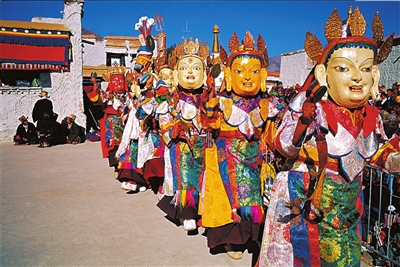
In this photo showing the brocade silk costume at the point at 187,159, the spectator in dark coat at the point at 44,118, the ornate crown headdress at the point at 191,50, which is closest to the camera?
the brocade silk costume at the point at 187,159

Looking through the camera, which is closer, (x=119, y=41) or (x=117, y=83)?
(x=117, y=83)

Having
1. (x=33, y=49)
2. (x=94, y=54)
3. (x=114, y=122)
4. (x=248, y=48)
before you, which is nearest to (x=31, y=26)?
(x=33, y=49)

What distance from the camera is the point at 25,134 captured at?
1097cm

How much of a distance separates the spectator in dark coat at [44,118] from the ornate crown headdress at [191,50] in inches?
282

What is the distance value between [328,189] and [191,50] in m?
2.58

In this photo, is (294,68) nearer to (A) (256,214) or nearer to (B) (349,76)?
(A) (256,214)

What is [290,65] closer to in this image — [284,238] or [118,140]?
[118,140]

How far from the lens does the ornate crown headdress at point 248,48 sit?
3512mm

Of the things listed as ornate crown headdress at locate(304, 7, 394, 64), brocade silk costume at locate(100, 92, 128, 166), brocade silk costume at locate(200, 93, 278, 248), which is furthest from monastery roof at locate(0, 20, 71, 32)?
ornate crown headdress at locate(304, 7, 394, 64)

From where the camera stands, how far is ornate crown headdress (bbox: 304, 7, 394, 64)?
2.25m

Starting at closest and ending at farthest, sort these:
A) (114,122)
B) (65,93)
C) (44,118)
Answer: (114,122), (44,118), (65,93)

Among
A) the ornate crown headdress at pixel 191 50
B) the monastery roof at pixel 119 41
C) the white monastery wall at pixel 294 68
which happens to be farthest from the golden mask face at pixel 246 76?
the monastery roof at pixel 119 41

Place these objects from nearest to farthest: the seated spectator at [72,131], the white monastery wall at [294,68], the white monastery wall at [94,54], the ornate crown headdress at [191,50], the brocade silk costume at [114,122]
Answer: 1. the ornate crown headdress at [191,50]
2. the brocade silk costume at [114,122]
3. the seated spectator at [72,131]
4. the white monastery wall at [294,68]
5. the white monastery wall at [94,54]

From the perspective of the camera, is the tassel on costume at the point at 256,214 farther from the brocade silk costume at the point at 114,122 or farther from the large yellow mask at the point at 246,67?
the brocade silk costume at the point at 114,122
